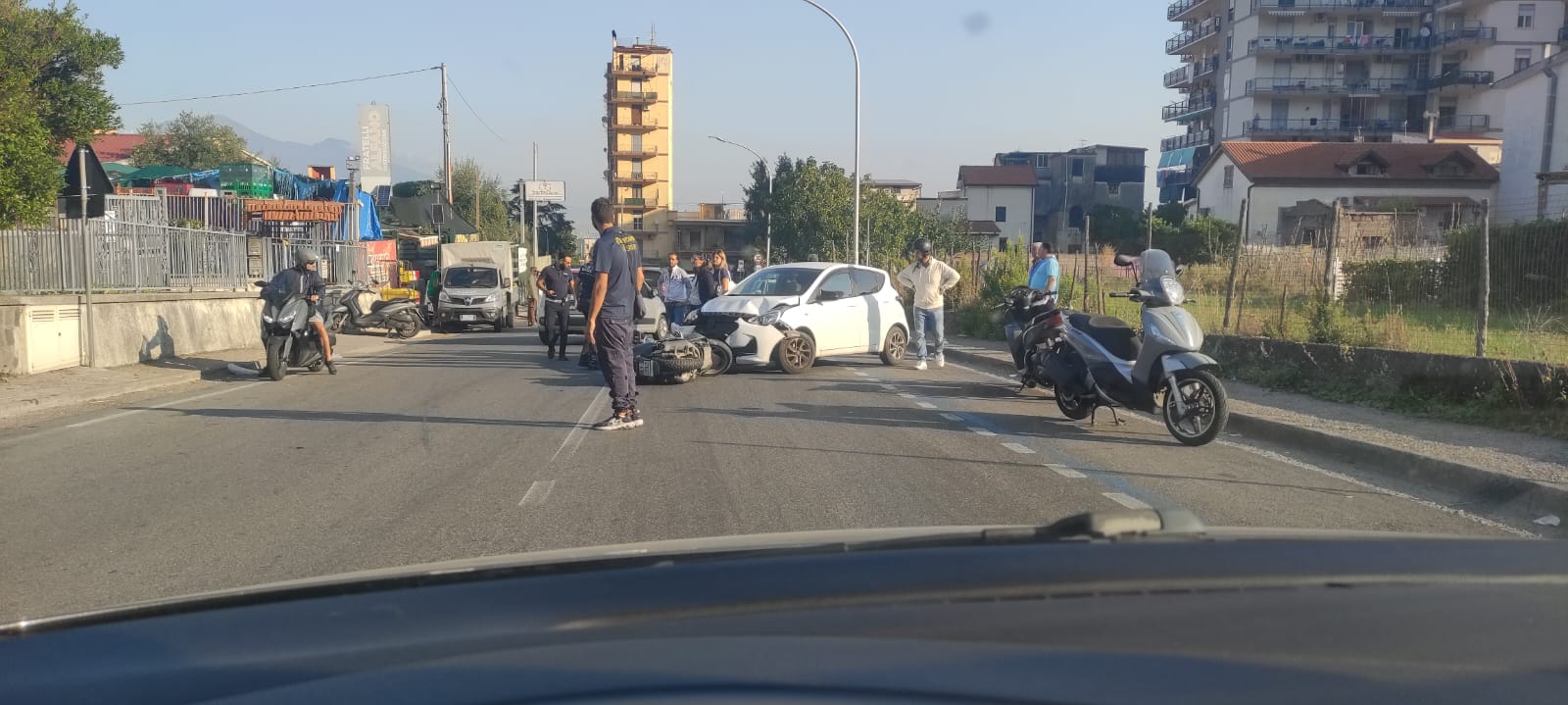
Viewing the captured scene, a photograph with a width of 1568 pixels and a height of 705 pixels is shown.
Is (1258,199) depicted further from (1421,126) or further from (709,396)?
(709,396)

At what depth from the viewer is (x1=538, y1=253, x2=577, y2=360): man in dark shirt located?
17578 mm

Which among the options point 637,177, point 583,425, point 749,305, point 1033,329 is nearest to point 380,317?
point 749,305

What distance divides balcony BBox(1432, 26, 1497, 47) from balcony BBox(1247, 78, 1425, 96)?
3.36m

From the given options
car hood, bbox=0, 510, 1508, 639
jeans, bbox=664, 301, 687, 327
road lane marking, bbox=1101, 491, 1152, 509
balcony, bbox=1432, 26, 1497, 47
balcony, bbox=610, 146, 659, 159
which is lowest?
road lane marking, bbox=1101, 491, 1152, 509

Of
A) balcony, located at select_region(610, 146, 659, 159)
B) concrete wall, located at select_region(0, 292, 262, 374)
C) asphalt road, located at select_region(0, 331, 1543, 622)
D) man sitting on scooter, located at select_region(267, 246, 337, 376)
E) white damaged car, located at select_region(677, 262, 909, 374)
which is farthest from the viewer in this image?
balcony, located at select_region(610, 146, 659, 159)

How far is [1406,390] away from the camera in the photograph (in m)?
10.7

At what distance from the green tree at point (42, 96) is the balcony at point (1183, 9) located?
82.5 m

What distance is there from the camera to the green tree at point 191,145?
5947cm

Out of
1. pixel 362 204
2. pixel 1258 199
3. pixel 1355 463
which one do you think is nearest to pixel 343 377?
pixel 1355 463

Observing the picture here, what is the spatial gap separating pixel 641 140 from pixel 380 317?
74417mm

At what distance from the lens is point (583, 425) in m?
10.2

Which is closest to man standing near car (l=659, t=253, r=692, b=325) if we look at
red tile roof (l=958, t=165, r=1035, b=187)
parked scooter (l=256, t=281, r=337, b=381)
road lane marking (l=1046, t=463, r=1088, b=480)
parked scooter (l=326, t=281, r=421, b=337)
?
parked scooter (l=256, t=281, r=337, b=381)

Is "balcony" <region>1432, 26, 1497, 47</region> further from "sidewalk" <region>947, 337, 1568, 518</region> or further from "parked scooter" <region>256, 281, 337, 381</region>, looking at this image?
"parked scooter" <region>256, 281, 337, 381</region>

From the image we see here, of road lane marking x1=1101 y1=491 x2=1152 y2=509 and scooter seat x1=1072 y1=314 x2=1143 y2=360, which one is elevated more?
scooter seat x1=1072 y1=314 x2=1143 y2=360
